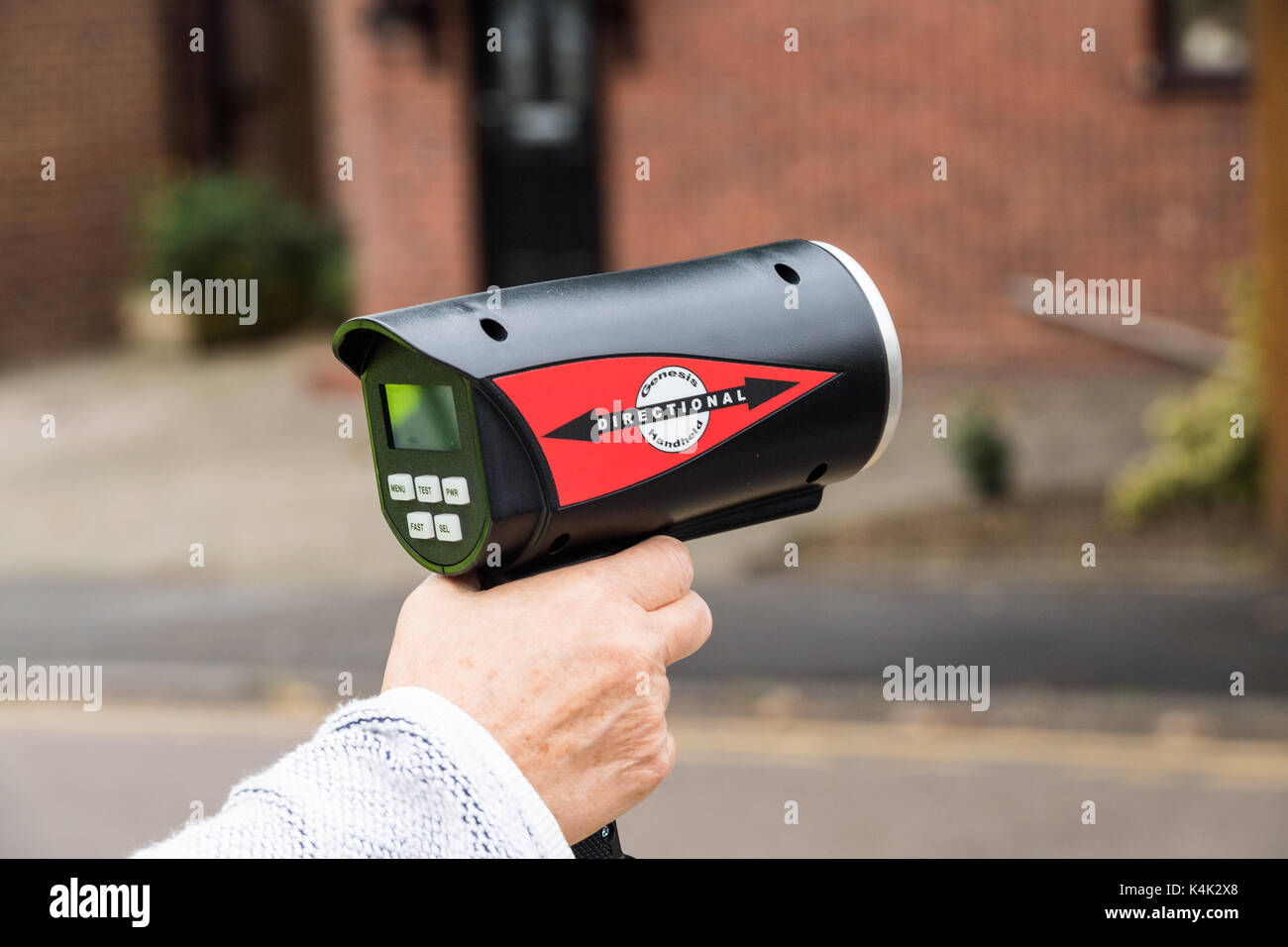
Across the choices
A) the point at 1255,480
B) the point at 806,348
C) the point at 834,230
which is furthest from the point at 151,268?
the point at 806,348

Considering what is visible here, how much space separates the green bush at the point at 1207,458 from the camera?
331 inches

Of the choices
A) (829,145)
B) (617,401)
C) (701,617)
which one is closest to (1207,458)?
(829,145)

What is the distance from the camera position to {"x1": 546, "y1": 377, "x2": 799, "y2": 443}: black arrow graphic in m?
1.38

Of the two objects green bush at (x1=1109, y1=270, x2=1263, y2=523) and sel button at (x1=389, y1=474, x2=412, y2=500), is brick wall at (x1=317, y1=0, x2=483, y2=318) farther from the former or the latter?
sel button at (x1=389, y1=474, x2=412, y2=500)

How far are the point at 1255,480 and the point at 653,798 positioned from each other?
4.23 metres

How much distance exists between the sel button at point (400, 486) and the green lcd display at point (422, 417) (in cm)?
3

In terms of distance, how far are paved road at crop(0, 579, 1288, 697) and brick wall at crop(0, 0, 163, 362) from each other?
23.7 ft

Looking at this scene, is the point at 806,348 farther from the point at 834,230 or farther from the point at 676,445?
the point at 834,230

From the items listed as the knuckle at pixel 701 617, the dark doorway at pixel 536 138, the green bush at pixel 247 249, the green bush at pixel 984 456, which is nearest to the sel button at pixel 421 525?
the knuckle at pixel 701 617

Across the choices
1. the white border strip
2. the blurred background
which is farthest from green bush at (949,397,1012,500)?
the white border strip

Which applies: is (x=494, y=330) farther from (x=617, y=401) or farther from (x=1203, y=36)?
(x=1203, y=36)

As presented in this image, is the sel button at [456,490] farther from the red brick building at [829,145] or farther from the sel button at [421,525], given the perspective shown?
the red brick building at [829,145]

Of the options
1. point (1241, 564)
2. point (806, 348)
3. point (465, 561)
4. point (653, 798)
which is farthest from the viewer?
point (1241, 564)

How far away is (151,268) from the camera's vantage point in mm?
14547
